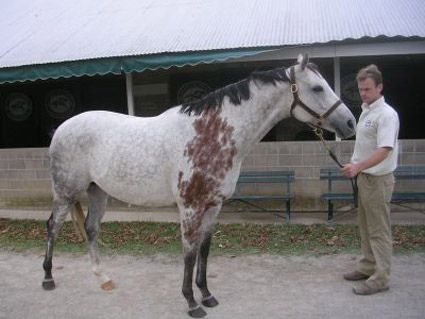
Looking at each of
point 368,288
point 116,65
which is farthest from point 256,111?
point 116,65

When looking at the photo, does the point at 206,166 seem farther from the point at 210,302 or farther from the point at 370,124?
the point at 370,124

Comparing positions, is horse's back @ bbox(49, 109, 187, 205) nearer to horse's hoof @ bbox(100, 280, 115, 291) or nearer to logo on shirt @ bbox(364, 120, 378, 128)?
horse's hoof @ bbox(100, 280, 115, 291)

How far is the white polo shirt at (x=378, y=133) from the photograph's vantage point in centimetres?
364

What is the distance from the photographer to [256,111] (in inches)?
141

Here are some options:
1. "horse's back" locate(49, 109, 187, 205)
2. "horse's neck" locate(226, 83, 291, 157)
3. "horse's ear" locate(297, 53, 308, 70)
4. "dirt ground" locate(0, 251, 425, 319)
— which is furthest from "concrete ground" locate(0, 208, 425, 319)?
"horse's ear" locate(297, 53, 308, 70)

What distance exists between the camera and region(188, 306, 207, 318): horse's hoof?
3.58 metres

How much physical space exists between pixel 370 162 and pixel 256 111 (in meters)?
1.02

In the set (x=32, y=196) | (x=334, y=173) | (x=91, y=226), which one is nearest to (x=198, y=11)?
(x=334, y=173)

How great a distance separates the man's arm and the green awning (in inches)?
131

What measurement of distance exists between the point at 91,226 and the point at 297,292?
2.07 metres

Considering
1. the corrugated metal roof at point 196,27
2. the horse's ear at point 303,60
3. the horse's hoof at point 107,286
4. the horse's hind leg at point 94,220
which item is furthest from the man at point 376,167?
the corrugated metal roof at point 196,27

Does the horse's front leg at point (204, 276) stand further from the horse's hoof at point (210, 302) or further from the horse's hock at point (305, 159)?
the horse's hock at point (305, 159)

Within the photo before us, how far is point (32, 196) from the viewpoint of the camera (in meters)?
8.16

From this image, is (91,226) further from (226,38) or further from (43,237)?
(226,38)
